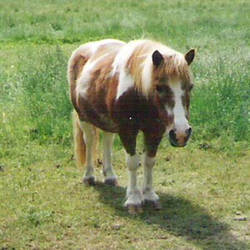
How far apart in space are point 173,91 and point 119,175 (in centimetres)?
197

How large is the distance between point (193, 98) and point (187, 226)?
9.91 feet

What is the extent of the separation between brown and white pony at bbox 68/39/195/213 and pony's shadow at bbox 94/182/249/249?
0.13 meters

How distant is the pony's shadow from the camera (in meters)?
5.44

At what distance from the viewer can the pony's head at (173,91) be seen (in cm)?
535

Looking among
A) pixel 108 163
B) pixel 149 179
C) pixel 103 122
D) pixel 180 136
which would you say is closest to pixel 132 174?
pixel 149 179

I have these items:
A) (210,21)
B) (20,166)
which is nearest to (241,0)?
(210,21)

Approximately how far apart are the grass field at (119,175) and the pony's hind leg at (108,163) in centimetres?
9

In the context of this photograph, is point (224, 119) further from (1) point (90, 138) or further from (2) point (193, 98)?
(1) point (90, 138)

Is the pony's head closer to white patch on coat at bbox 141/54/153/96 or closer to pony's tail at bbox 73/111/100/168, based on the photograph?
white patch on coat at bbox 141/54/153/96

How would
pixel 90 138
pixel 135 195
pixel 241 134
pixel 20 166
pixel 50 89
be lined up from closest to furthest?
pixel 135 195, pixel 90 138, pixel 20 166, pixel 241 134, pixel 50 89

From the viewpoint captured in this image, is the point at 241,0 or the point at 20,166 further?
the point at 241,0

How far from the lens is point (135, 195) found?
6098 mm

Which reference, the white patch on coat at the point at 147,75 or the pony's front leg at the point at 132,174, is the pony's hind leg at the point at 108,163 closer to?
the pony's front leg at the point at 132,174

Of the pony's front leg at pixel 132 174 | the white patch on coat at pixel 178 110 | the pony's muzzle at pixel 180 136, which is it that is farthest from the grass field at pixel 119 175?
the white patch on coat at pixel 178 110
